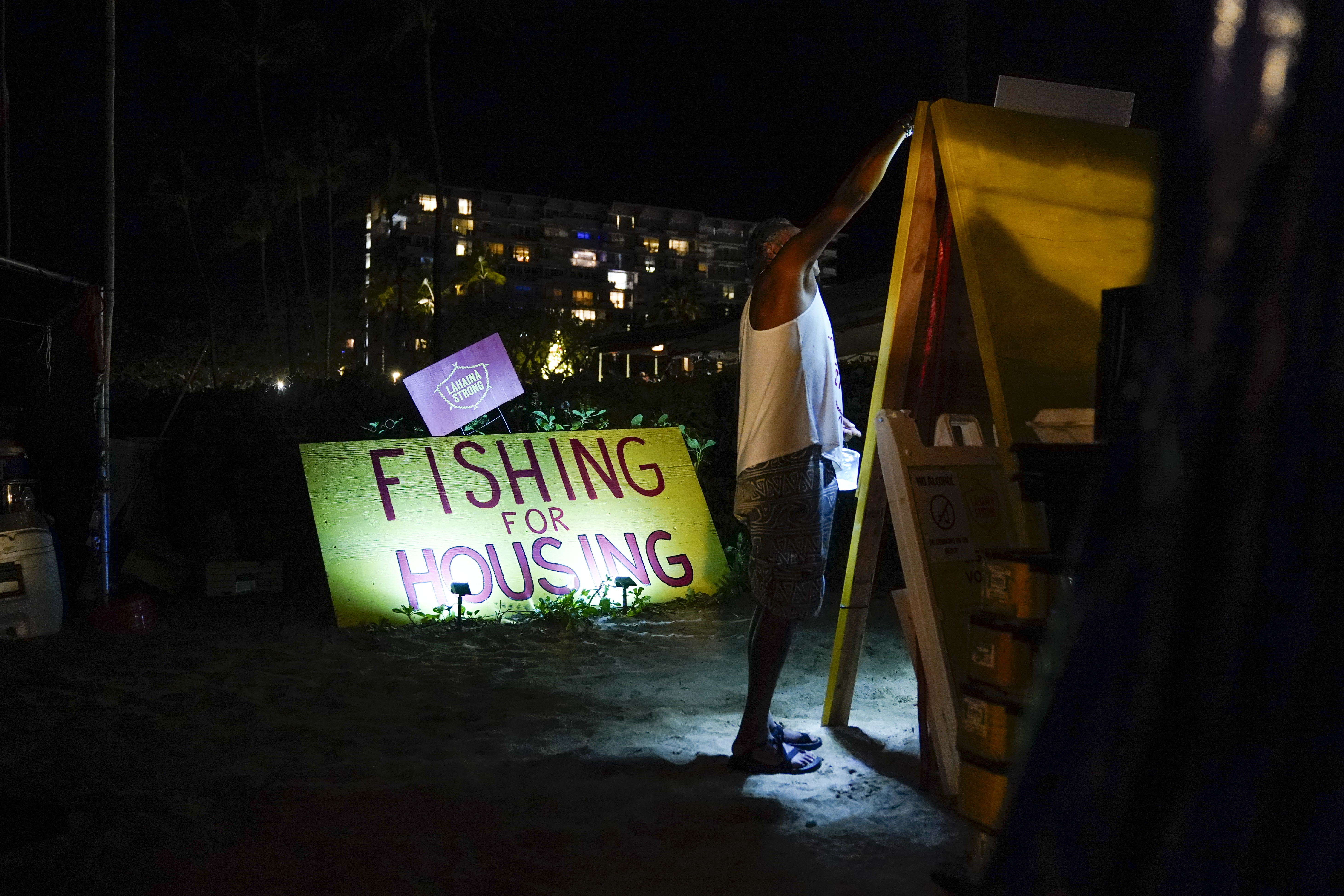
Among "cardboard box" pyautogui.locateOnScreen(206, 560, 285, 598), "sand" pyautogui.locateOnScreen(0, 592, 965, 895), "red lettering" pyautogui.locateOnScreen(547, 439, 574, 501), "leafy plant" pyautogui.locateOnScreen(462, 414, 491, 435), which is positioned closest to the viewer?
"sand" pyautogui.locateOnScreen(0, 592, 965, 895)

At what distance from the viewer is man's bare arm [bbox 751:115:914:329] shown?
344 centimetres

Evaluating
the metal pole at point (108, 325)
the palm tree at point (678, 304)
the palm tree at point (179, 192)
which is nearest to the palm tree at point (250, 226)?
the palm tree at point (179, 192)

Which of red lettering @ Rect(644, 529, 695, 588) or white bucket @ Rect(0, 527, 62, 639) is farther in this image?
red lettering @ Rect(644, 529, 695, 588)

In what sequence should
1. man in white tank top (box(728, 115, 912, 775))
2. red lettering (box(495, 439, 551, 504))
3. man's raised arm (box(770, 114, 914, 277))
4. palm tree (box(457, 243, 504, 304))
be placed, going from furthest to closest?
1. palm tree (box(457, 243, 504, 304))
2. red lettering (box(495, 439, 551, 504))
3. man in white tank top (box(728, 115, 912, 775))
4. man's raised arm (box(770, 114, 914, 277))

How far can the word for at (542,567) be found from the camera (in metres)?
6.64

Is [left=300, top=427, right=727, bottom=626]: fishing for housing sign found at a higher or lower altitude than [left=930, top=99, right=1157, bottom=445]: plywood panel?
lower

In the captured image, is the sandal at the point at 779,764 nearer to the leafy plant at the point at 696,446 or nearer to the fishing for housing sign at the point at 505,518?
the fishing for housing sign at the point at 505,518

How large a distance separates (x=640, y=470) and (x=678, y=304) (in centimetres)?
6249

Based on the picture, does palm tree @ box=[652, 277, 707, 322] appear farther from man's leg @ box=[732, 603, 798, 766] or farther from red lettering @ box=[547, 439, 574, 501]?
man's leg @ box=[732, 603, 798, 766]

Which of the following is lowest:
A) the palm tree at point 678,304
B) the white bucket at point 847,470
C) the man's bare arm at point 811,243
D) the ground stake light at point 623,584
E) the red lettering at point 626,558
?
the ground stake light at point 623,584

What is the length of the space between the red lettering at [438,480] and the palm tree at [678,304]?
61402 millimetres

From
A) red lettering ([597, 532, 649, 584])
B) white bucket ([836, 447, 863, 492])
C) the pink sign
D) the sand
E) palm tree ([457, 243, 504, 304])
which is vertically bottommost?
the sand

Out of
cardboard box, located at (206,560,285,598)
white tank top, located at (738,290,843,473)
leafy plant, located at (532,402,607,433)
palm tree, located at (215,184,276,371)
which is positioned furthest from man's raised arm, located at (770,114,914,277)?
palm tree, located at (215,184,276,371)

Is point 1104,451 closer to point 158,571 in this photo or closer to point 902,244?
point 902,244
